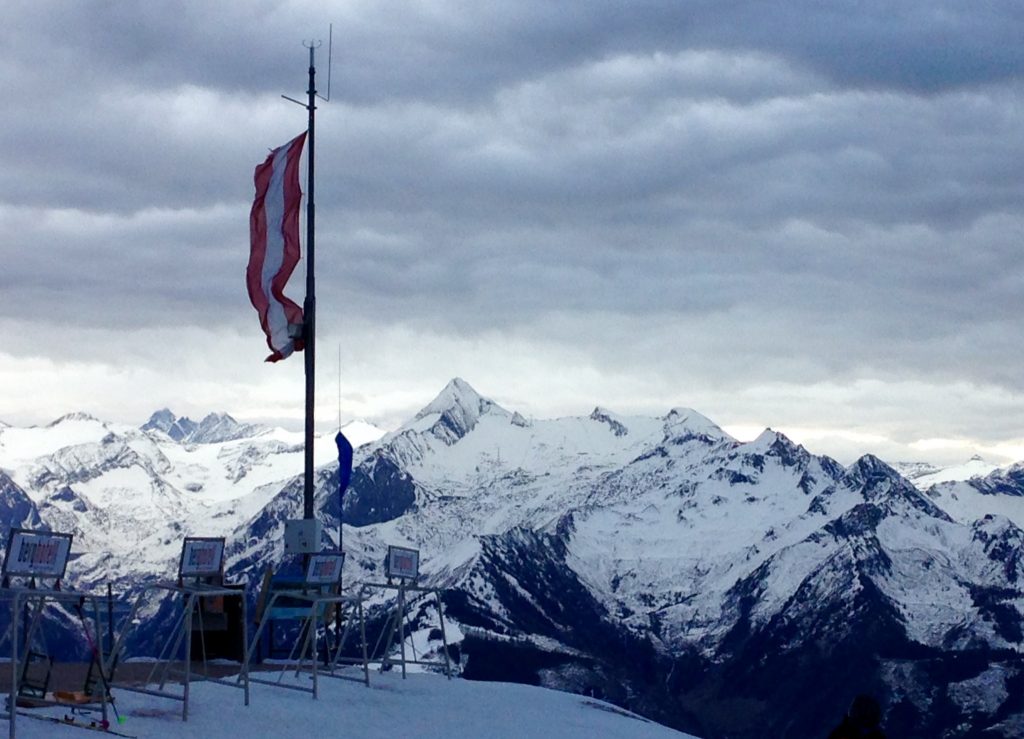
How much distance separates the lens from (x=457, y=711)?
42.6 m

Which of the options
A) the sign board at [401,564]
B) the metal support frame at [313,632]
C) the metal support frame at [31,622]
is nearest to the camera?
the metal support frame at [31,622]

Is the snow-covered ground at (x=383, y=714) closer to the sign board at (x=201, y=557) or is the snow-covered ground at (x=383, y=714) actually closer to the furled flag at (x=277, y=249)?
the sign board at (x=201, y=557)

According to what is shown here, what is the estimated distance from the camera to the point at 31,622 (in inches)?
1362

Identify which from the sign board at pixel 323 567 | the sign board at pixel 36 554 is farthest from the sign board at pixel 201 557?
the sign board at pixel 36 554

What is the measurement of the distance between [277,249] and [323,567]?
39.7ft

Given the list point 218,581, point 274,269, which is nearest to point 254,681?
point 218,581

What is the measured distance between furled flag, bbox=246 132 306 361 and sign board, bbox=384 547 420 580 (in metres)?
8.50

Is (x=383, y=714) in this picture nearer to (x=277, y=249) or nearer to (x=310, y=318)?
(x=310, y=318)

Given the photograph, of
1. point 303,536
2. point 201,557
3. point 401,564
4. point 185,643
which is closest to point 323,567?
point 401,564

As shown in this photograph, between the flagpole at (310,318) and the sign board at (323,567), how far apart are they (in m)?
4.83

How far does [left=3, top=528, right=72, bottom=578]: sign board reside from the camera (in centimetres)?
3238

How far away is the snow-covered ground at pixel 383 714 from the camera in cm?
3516

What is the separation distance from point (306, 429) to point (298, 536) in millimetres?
3889

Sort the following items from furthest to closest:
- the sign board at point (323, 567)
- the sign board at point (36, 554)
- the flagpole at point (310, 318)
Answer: the flagpole at point (310, 318) → the sign board at point (323, 567) → the sign board at point (36, 554)
